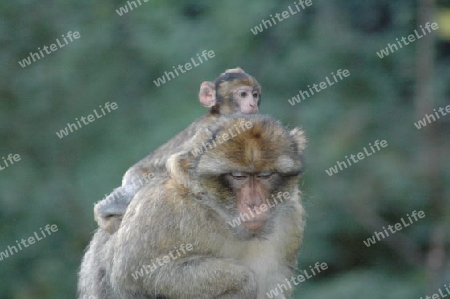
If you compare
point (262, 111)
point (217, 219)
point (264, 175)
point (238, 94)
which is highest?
point (238, 94)

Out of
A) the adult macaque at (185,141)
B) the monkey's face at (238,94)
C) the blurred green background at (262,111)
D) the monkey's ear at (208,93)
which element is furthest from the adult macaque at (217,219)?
the blurred green background at (262,111)

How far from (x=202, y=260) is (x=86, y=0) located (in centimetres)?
1037

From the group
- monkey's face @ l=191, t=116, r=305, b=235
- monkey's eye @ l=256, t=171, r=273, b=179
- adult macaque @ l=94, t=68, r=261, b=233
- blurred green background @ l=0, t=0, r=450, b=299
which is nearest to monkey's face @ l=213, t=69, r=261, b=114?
adult macaque @ l=94, t=68, r=261, b=233

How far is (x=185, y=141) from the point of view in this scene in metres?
7.82

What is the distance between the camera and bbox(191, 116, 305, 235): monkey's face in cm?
676

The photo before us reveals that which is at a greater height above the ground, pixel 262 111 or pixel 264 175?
pixel 262 111

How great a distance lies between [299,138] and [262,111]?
7.09 metres

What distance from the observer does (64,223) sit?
51.1 ft

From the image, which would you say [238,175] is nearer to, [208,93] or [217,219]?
[217,219]

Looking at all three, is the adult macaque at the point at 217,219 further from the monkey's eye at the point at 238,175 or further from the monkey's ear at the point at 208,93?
the monkey's ear at the point at 208,93

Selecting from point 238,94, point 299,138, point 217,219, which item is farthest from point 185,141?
point 238,94

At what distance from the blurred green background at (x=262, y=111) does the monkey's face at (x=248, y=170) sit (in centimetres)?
717

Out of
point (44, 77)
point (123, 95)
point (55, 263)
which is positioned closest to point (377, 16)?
point (123, 95)

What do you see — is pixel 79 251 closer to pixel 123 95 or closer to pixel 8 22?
pixel 123 95
